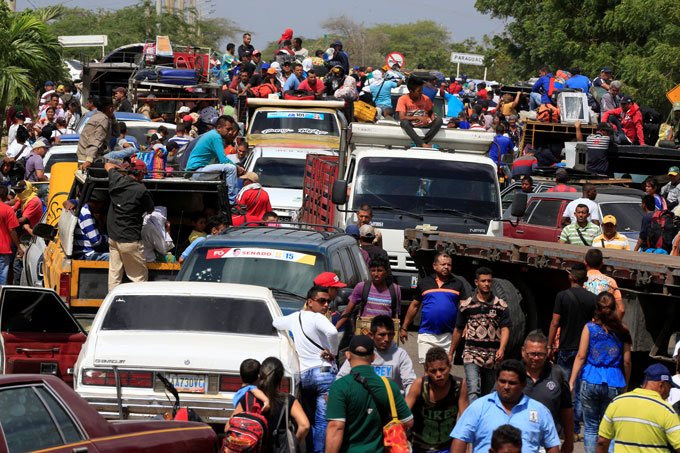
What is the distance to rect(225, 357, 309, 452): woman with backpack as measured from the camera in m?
8.34

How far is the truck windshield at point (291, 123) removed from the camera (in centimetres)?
2505

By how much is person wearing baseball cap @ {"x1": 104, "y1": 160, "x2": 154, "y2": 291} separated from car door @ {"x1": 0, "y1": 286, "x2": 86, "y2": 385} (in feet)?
9.24

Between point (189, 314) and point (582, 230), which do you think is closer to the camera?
point (189, 314)

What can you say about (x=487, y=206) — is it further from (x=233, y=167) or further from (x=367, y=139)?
(x=233, y=167)

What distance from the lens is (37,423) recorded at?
697 centimetres

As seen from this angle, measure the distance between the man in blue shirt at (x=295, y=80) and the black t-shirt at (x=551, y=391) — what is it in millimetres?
22533

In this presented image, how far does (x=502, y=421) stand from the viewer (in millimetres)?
8023

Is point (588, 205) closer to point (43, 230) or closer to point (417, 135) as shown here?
point (417, 135)

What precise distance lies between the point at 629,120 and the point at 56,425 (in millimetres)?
24430

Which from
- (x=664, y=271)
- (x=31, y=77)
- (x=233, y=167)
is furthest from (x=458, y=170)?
(x=31, y=77)

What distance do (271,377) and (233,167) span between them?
403 inches

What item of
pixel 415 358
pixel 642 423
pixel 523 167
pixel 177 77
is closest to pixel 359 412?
pixel 642 423

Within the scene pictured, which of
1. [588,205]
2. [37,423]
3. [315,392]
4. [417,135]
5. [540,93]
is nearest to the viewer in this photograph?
[37,423]

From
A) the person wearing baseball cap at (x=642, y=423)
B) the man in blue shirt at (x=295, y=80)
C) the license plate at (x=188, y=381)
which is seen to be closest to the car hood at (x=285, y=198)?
the man in blue shirt at (x=295, y=80)
